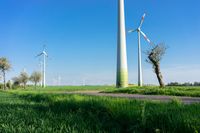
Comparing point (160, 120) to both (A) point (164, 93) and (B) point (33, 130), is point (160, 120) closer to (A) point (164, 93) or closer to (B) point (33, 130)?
(B) point (33, 130)

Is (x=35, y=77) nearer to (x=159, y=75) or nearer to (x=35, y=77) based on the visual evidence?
(x=35, y=77)

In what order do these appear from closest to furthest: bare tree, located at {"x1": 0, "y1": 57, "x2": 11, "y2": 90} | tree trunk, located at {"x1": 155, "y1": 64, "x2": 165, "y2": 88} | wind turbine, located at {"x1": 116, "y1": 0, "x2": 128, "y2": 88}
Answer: wind turbine, located at {"x1": 116, "y1": 0, "x2": 128, "y2": 88}, tree trunk, located at {"x1": 155, "y1": 64, "x2": 165, "y2": 88}, bare tree, located at {"x1": 0, "y1": 57, "x2": 11, "y2": 90}

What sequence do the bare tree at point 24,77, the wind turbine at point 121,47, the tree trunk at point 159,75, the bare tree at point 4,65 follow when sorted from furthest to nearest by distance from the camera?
the bare tree at point 24,77, the bare tree at point 4,65, the tree trunk at point 159,75, the wind turbine at point 121,47

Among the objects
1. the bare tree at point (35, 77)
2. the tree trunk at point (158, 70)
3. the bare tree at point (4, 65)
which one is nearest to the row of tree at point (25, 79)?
the bare tree at point (35, 77)

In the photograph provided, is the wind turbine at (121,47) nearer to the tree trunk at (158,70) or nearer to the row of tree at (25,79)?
the tree trunk at (158,70)

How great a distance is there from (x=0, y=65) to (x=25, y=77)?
28.4m

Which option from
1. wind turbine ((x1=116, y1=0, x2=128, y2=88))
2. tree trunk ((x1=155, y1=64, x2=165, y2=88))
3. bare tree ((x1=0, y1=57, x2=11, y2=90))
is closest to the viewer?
wind turbine ((x1=116, y1=0, x2=128, y2=88))

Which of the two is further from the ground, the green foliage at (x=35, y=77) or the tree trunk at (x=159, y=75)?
the green foliage at (x=35, y=77)

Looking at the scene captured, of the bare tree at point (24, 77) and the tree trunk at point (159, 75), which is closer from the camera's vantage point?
the tree trunk at point (159, 75)

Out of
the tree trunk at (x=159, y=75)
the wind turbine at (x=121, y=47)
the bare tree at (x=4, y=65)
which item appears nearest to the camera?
the wind turbine at (x=121, y=47)

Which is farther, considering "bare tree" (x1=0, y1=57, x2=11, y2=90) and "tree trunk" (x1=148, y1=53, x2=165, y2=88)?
"bare tree" (x1=0, y1=57, x2=11, y2=90)

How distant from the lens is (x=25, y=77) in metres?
128

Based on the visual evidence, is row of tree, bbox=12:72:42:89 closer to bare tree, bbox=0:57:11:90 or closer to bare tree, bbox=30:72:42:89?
bare tree, bbox=30:72:42:89

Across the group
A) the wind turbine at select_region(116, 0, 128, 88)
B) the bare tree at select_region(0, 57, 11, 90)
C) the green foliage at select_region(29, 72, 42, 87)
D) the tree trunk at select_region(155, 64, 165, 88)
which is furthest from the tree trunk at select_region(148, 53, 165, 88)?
the green foliage at select_region(29, 72, 42, 87)
